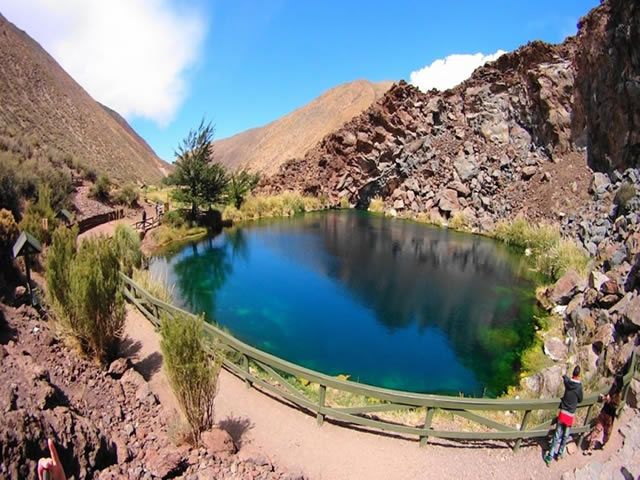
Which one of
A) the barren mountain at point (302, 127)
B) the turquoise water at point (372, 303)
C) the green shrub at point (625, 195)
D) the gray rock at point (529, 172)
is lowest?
the turquoise water at point (372, 303)

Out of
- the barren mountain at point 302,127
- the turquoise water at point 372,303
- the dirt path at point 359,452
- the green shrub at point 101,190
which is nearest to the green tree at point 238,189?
the turquoise water at point 372,303

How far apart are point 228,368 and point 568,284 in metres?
12.6

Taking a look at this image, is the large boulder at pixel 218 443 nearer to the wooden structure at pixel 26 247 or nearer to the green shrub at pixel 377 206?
the wooden structure at pixel 26 247

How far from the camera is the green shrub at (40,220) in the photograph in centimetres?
1234

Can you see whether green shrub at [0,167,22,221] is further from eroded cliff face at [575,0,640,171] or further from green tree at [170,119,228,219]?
eroded cliff face at [575,0,640,171]

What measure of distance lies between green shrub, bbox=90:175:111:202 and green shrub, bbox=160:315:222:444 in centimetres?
2394

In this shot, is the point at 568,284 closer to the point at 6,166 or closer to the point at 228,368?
the point at 228,368

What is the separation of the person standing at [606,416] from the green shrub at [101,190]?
91.3ft

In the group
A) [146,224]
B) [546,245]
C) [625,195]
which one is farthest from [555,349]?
[146,224]

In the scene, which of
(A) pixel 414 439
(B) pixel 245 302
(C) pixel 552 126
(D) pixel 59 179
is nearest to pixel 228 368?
(A) pixel 414 439

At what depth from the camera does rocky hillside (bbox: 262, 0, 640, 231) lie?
2128 centimetres

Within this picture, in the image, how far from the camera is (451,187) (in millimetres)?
36406

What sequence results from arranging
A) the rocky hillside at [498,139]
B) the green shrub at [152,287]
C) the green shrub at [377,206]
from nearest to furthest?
the green shrub at [152,287], the rocky hillside at [498,139], the green shrub at [377,206]

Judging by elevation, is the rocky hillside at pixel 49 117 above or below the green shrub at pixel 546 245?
above
